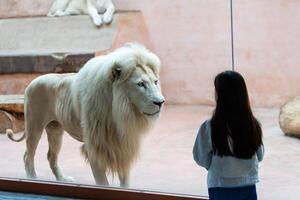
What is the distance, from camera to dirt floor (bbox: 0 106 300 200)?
9.54 feet

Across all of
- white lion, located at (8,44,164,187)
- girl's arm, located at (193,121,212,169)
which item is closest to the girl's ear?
white lion, located at (8,44,164,187)

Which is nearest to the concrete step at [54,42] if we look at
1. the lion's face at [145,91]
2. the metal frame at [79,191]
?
the metal frame at [79,191]

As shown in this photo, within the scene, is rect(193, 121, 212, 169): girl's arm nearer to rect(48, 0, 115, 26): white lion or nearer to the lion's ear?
the lion's ear

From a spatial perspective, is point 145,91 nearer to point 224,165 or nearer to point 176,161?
point 224,165

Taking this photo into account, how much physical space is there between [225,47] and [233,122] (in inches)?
89.8

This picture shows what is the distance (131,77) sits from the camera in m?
2.66

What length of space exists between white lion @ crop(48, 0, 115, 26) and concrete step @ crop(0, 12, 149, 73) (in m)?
0.05

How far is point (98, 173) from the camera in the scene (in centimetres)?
284

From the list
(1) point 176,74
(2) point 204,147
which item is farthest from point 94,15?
(2) point 204,147

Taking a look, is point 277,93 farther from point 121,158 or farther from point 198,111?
point 121,158

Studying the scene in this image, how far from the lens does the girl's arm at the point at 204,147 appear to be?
2055 millimetres

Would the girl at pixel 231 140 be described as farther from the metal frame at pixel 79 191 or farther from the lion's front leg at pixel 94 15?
the lion's front leg at pixel 94 15

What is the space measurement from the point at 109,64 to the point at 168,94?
1.48 m

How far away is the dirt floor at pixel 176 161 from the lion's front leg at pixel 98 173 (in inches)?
2.7
